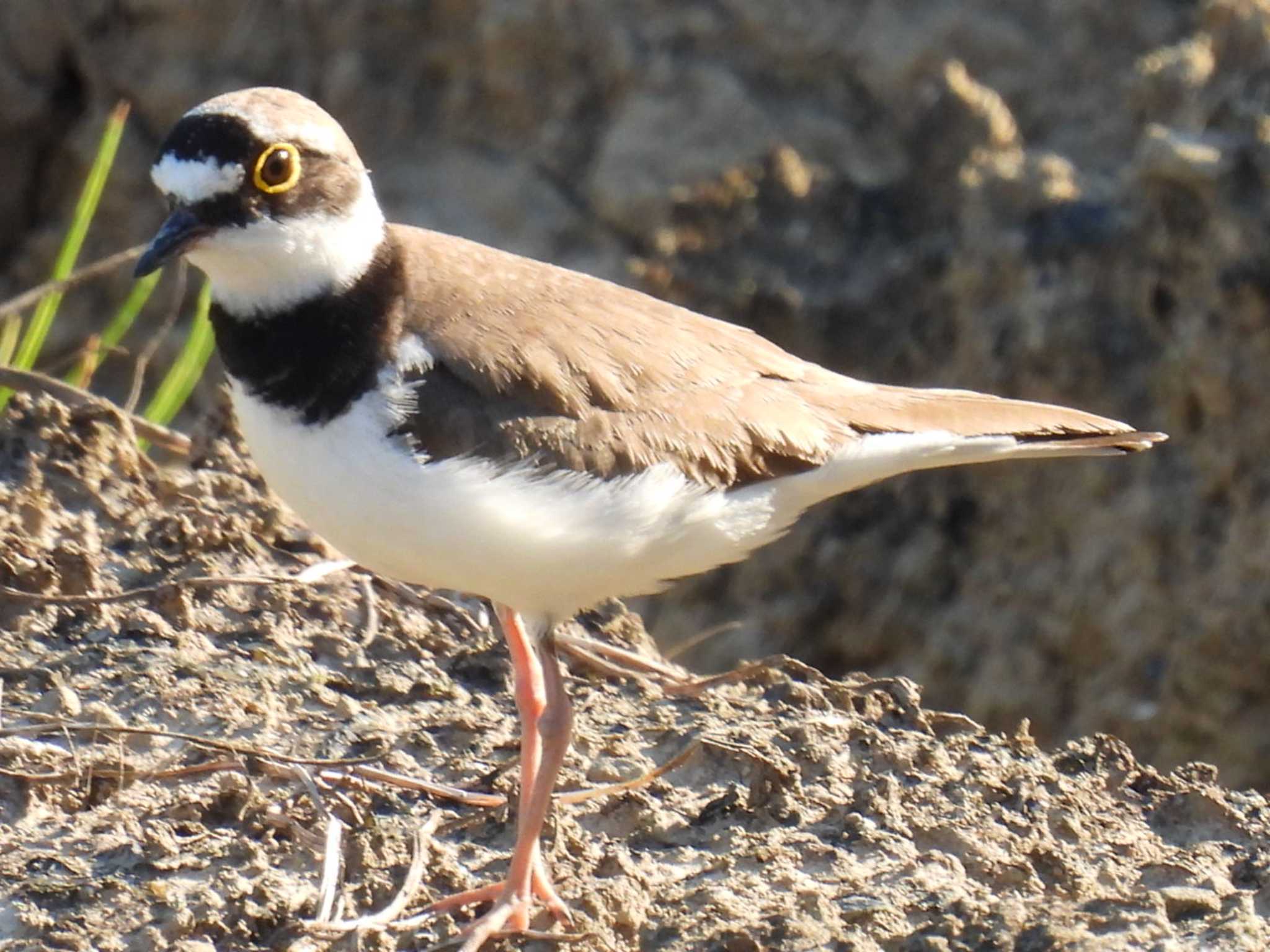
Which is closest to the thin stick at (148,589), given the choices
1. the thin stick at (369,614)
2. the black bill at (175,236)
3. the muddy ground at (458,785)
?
the muddy ground at (458,785)

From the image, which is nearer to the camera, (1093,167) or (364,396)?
(364,396)

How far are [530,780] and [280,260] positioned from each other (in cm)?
121

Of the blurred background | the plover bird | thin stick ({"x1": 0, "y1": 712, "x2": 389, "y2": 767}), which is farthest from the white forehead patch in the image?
the blurred background

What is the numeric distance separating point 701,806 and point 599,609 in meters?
1.13

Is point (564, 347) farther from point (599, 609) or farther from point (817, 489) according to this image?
point (599, 609)

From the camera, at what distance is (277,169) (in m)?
3.69

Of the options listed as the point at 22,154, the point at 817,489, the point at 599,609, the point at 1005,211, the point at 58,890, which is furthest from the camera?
the point at 22,154

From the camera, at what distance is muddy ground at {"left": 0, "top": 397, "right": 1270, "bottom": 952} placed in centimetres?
356

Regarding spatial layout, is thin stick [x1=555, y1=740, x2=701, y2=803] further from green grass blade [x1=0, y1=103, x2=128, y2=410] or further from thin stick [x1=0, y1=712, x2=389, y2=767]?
green grass blade [x1=0, y1=103, x2=128, y2=410]

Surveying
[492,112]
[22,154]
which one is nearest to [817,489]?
[492,112]

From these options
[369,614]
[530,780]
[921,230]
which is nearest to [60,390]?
[369,614]

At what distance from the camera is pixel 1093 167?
21.7 ft

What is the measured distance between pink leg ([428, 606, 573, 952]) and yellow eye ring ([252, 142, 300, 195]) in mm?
1105

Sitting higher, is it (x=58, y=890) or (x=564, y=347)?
(x=564, y=347)
